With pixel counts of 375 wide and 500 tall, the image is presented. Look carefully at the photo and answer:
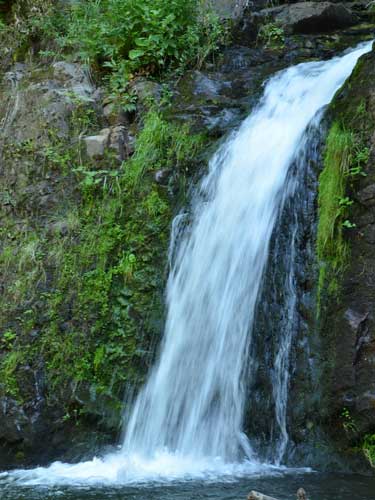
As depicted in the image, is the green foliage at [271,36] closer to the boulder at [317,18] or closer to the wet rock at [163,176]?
the boulder at [317,18]

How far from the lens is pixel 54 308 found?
5.52 metres

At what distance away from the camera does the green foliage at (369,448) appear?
4.02m

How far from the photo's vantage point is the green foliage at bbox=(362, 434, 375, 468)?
402cm

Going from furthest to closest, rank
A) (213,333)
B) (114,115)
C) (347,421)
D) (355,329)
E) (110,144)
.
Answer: (114,115)
(110,144)
(213,333)
(355,329)
(347,421)

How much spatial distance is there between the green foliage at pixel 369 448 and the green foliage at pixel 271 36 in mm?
5043

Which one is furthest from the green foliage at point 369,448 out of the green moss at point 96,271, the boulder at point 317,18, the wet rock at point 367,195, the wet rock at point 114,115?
the boulder at point 317,18

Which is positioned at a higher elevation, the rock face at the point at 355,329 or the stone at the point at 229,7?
the stone at the point at 229,7

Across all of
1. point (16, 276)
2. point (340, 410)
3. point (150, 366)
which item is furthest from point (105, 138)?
point (340, 410)

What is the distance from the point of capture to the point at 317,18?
775cm

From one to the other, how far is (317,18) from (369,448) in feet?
18.3

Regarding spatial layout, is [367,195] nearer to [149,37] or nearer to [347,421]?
[347,421]

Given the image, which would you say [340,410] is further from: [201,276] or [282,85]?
[282,85]

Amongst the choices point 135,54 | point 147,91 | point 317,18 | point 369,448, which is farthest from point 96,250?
→ point 317,18

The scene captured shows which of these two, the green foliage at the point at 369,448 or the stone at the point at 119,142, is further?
the stone at the point at 119,142
